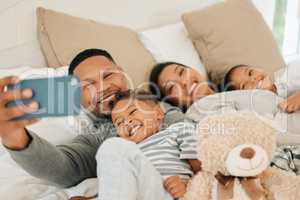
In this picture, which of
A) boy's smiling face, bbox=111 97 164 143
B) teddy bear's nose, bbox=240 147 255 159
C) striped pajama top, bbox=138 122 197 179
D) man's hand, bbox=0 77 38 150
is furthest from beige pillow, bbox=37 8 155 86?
teddy bear's nose, bbox=240 147 255 159

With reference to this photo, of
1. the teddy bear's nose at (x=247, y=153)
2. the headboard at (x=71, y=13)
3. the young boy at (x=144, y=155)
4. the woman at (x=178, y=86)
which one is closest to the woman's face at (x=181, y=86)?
the woman at (x=178, y=86)

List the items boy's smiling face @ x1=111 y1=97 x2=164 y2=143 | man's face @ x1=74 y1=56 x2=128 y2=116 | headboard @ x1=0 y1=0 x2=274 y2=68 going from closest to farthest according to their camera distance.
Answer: boy's smiling face @ x1=111 y1=97 x2=164 y2=143
man's face @ x1=74 y1=56 x2=128 y2=116
headboard @ x1=0 y1=0 x2=274 y2=68

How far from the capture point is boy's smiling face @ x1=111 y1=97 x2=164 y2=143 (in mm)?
1144

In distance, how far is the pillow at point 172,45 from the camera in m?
1.73

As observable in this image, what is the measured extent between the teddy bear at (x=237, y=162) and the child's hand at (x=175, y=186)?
0.08 ft

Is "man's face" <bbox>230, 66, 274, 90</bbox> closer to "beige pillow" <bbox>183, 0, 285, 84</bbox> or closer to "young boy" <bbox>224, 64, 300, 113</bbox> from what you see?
"young boy" <bbox>224, 64, 300, 113</bbox>

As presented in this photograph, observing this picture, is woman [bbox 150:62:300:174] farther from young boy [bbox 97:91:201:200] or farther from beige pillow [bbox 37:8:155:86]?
young boy [bbox 97:91:201:200]

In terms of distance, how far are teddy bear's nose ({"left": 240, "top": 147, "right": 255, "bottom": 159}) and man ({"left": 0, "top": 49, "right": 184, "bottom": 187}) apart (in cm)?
42

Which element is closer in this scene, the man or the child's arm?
the man

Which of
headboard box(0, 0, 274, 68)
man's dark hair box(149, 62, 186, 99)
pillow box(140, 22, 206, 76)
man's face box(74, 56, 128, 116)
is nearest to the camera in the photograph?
man's face box(74, 56, 128, 116)

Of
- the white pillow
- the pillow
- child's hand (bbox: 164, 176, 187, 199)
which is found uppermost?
the pillow

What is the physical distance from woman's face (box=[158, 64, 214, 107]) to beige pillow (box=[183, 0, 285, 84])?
1.00 ft

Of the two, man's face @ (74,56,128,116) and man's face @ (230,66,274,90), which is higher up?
man's face @ (74,56,128,116)

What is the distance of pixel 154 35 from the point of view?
1775mm
